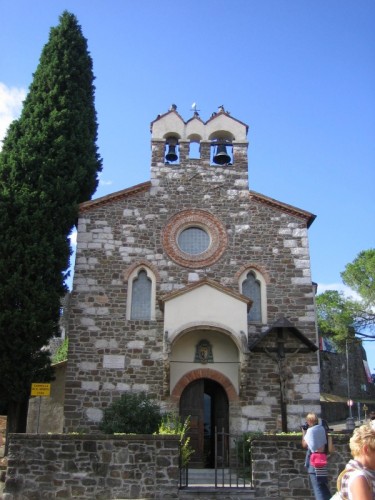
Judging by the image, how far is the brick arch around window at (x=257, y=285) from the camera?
15.4 meters

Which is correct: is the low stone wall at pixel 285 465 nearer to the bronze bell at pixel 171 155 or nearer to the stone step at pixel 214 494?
the stone step at pixel 214 494

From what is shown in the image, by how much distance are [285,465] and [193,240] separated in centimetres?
806

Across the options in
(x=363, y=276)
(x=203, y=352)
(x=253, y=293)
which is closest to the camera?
(x=203, y=352)

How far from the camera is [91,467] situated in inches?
380

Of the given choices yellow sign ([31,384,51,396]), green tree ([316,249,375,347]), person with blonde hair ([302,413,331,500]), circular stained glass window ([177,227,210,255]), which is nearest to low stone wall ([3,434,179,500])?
person with blonde hair ([302,413,331,500])

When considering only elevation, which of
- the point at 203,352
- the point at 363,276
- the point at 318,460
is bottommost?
the point at 318,460

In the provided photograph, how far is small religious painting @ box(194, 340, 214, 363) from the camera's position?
1477cm

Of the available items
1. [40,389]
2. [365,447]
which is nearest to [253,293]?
[40,389]

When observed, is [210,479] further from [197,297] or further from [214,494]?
[197,297]

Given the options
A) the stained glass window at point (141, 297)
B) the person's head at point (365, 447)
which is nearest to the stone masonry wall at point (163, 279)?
the stained glass window at point (141, 297)

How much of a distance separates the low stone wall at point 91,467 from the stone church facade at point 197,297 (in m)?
4.15

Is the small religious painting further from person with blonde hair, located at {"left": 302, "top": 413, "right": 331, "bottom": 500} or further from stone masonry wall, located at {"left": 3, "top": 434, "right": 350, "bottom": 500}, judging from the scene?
person with blonde hair, located at {"left": 302, "top": 413, "right": 331, "bottom": 500}

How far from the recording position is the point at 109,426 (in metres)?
13.4

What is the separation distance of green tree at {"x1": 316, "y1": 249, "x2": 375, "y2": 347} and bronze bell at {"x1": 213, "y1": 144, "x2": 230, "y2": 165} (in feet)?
45.2
